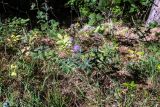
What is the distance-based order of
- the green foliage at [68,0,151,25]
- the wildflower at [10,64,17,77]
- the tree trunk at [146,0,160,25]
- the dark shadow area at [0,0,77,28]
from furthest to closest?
the dark shadow area at [0,0,77,28] → the green foliage at [68,0,151,25] → the tree trunk at [146,0,160,25] → the wildflower at [10,64,17,77]

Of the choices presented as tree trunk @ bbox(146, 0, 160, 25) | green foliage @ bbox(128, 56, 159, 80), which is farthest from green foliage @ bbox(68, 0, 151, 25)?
green foliage @ bbox(128, 56, 159, 80)

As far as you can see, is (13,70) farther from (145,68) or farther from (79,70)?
(145,68)

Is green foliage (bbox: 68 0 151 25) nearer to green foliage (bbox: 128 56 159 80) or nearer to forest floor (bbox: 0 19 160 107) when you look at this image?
forest floor (bbox: 0 19 160 107)

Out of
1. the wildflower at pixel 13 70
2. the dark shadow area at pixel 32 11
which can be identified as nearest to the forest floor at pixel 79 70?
the wildflower at pixel 13 70

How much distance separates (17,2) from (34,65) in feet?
7.30

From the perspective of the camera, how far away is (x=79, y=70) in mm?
3623

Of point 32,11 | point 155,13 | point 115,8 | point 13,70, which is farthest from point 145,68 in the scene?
point 32,11

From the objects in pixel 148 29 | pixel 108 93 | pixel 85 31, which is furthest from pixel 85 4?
pixel 108 93

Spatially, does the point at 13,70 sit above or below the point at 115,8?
below

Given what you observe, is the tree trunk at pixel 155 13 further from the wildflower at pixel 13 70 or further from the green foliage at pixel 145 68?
the wildflower at pixel 13 70

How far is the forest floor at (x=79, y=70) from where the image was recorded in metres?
3.21

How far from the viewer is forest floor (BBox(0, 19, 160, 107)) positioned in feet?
10.5

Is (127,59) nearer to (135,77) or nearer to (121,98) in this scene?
(135,77)

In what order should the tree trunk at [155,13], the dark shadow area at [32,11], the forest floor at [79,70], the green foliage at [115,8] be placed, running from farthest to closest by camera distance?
the dark shadow area at [32,11]
the green foliage at [115,8]
the tree trunk at [155,13]
the forest floor at [79,70]
